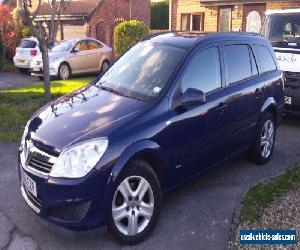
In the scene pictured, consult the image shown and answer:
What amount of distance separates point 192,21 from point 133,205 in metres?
16.0

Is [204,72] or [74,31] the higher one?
[204,72]

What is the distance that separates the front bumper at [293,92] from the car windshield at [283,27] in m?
0.93

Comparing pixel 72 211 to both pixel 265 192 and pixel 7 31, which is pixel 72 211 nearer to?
pixel 265 192

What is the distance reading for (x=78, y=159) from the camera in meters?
3.65

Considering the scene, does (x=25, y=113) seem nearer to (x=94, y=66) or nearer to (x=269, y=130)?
(x=269, y=130)

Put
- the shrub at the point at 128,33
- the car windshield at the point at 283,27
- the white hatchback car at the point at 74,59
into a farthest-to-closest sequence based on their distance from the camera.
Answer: the shrub at the point at 128,33 → the white hatchback car at the point at 74,59 → the car windshield at the point at 283,27

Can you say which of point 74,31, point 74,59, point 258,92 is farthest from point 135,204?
point 74,31

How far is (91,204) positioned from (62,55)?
13109mm

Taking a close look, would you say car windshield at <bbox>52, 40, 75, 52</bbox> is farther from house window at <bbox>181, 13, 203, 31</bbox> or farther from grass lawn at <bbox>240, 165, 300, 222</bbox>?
grass lawn at <bbox>240, 165, 300, 222</bbox>

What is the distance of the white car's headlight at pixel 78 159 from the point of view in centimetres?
362

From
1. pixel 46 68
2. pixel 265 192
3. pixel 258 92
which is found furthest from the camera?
pixel 46 68

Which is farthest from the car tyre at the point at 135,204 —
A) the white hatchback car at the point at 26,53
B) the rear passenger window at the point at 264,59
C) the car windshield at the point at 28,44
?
the car windshield at the point at 28,44

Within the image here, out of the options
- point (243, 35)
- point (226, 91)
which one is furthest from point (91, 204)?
point (243, 35)

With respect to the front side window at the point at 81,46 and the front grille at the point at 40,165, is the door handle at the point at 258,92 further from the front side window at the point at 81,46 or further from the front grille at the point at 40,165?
the front side window at the point at 81,46
